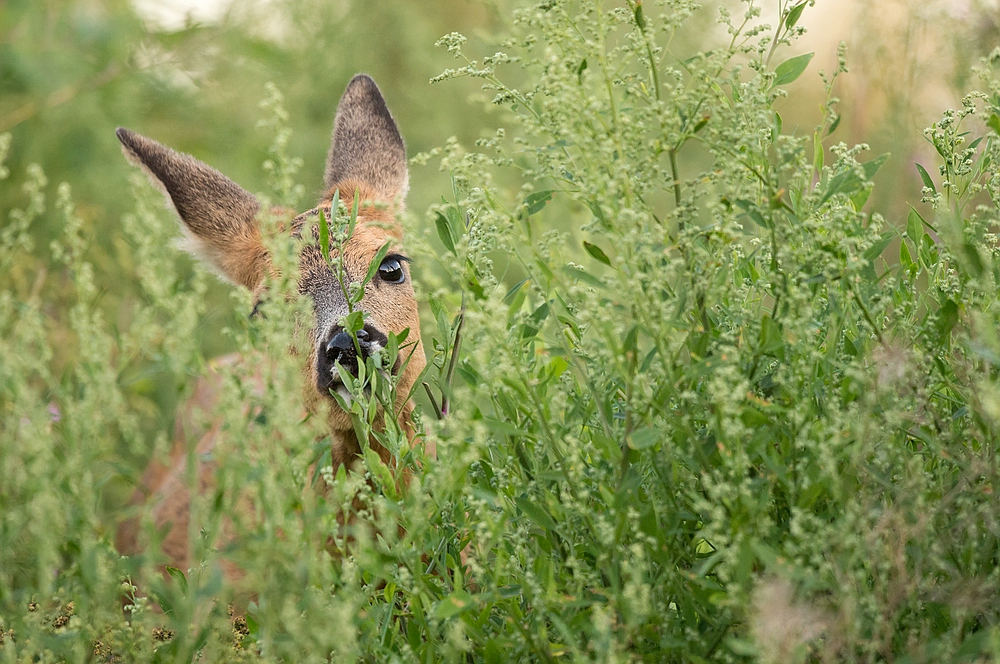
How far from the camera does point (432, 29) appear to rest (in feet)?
32.6

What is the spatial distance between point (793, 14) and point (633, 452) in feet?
3.17

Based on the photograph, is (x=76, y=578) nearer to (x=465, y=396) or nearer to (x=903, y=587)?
(x=465, y=396)

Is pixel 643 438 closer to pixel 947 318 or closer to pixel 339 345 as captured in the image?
pixel 947 318

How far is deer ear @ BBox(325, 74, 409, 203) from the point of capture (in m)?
4.04

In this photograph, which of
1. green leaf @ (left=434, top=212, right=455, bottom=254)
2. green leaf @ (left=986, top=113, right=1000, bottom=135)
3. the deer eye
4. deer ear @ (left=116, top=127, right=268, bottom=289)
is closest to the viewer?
green leaf @ (left=986, top=113, right=1000, bottom=135)

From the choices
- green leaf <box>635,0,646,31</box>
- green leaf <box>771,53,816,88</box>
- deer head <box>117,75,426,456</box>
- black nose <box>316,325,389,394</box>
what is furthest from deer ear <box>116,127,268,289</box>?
green leaf <box>771,53,816,88</box>

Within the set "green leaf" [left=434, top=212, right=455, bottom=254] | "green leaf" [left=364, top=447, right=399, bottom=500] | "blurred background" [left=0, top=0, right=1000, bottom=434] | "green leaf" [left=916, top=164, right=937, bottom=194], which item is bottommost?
"green leaf" [left=364, top=447, right=399, bottom=500]

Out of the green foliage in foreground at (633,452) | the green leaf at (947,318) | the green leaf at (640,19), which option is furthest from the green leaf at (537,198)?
the green leaf at (947,318)

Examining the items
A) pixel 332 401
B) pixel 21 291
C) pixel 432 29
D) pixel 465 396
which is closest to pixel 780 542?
pixel 465 396

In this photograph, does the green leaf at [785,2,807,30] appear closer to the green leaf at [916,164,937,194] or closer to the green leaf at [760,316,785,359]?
the green leaf at [916,164,937,194]

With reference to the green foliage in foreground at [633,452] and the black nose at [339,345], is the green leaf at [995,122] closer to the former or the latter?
the green foliage in foreground at [633,452]

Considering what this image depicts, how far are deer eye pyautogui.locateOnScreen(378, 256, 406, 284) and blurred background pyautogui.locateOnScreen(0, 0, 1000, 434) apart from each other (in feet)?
2.73

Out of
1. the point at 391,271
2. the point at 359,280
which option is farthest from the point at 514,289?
the point at 391,271

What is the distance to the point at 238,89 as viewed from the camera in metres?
7.89
